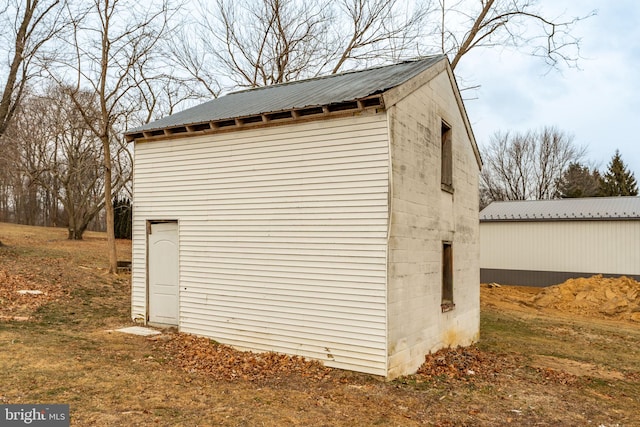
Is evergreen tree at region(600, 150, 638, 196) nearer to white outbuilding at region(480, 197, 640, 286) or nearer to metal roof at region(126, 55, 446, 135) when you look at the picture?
white outbuilding at region(480, 197, 640, 286)

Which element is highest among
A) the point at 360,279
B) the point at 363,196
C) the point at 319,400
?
the point at 363,196

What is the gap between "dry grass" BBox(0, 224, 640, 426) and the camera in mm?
5926

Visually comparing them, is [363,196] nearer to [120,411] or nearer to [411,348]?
[411,348]

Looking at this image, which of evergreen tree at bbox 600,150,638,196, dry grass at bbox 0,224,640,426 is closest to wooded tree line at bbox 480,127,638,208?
evergreen tree at bbox 600,150,638,196

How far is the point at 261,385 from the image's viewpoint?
711 centimetres

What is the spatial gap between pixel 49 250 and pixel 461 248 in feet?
61.5

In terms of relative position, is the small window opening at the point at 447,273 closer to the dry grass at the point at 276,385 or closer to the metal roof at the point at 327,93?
the dry grass at the point at 276,385

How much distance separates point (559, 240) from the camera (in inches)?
913

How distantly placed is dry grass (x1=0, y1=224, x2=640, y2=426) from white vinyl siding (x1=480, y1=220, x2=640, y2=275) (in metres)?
11.3

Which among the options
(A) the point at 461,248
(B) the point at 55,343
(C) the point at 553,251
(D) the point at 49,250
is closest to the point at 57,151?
(D) the point at 49,250

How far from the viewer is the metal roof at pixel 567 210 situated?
870 inches

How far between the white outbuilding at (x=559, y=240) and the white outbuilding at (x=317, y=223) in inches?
564

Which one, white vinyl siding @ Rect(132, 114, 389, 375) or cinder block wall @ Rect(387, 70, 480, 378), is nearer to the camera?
white vinyl siding @ Rect(132, 114, 389, 375)

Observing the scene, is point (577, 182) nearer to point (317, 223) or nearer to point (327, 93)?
point (327, 93)
